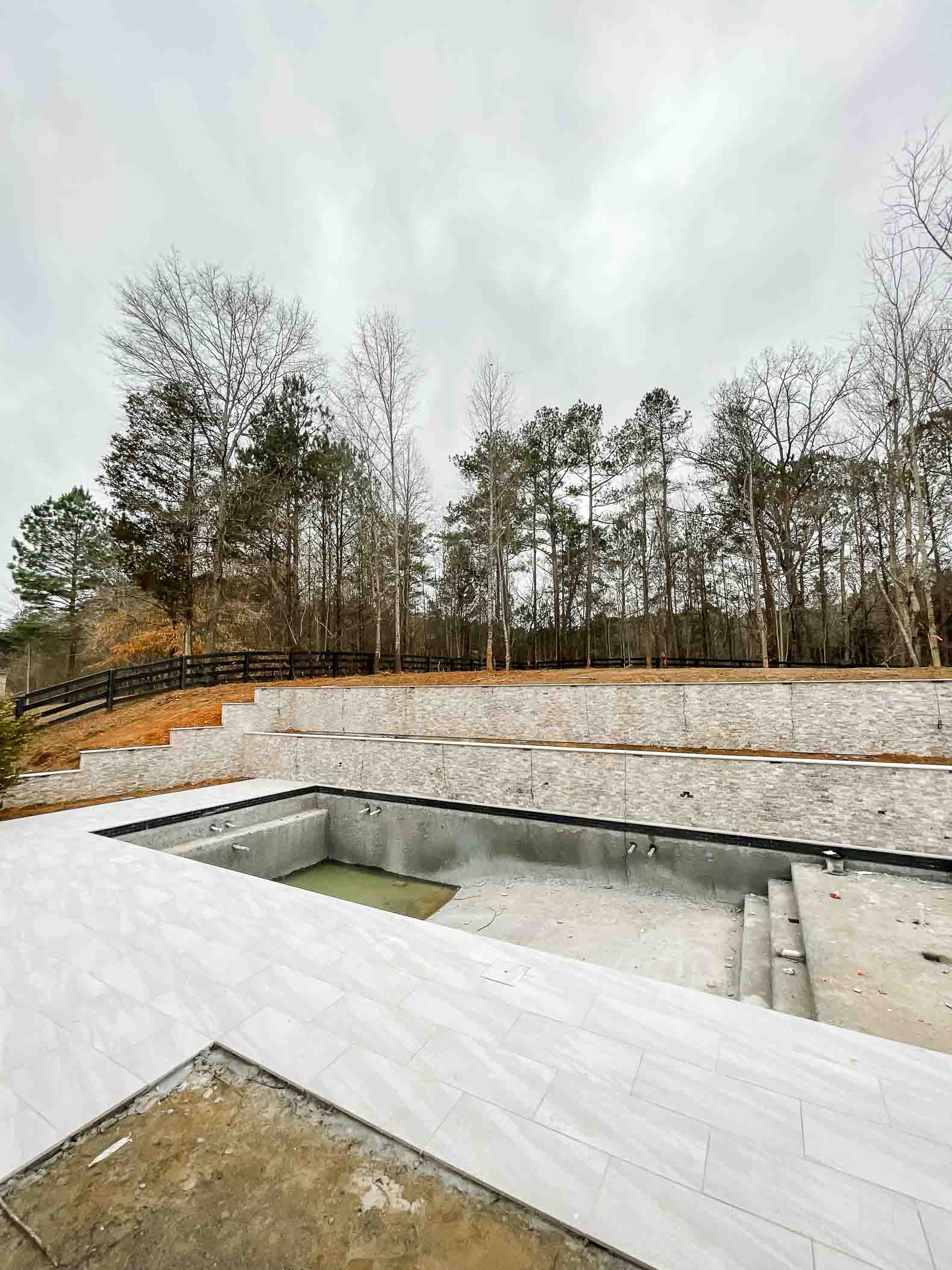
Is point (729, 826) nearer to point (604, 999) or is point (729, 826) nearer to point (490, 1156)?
point (604, 999)

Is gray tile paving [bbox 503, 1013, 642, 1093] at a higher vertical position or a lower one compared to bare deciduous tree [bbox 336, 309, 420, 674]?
lower

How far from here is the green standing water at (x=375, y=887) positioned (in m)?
6.16

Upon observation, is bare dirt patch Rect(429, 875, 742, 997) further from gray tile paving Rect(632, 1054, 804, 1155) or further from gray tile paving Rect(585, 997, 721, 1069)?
gray tile paving Rect(632, 1054, 804, 1155)

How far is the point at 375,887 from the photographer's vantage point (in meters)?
6.73

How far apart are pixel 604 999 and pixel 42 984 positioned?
3.18 metres

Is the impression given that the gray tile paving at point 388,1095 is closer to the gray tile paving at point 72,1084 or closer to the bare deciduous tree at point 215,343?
the gray tile paving at point 72,1084

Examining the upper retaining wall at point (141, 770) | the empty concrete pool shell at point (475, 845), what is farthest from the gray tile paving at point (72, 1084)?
the upper retaining wall at point (141, 770)

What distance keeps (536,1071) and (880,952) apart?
2.91 meters

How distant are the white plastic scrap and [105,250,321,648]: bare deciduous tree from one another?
12.9 meters

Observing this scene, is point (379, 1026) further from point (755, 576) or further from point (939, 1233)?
point (755, 576)

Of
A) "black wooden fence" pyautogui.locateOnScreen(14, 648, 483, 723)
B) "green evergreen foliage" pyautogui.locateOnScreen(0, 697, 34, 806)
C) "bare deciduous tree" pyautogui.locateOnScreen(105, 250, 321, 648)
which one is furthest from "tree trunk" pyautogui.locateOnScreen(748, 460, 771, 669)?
"green evergreen foliage" pyautogui.locateOnScreen(0, 697, 34, 806)

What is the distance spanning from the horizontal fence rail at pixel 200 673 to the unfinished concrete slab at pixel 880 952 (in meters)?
9.44

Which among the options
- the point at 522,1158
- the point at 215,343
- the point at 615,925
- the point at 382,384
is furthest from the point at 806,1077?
the point at 215,343

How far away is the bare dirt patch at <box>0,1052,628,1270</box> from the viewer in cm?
136
